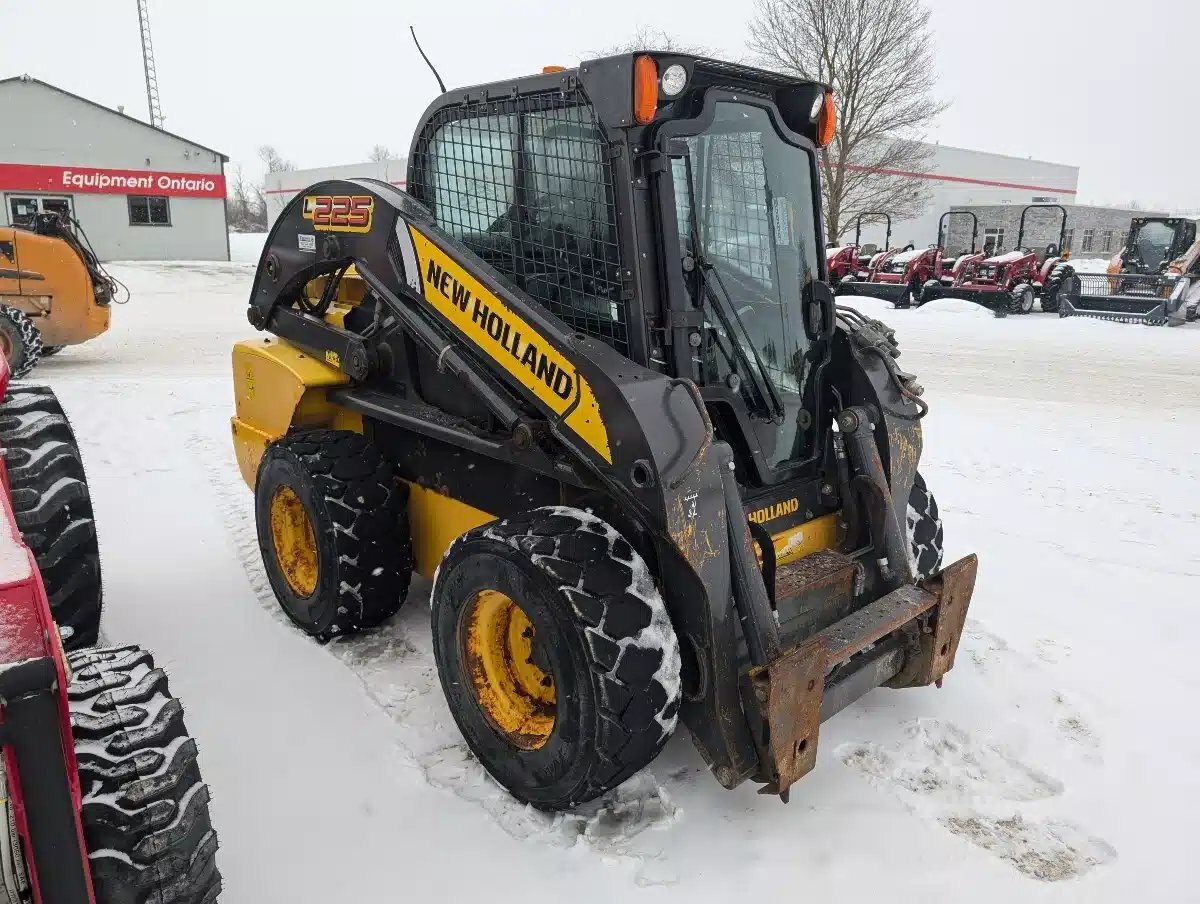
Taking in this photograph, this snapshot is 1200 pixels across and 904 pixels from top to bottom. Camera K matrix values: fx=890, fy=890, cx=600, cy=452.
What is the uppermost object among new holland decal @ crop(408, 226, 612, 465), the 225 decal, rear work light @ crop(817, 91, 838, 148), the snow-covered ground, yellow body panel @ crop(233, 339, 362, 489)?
rear work light @ crop(817, 91, 838, 148)

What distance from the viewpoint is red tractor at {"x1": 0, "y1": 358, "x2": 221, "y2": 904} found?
1.51 meters

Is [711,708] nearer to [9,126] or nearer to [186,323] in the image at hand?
[186,323]

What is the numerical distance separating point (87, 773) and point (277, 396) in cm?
293

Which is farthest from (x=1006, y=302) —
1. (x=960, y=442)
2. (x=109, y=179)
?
(x=109, y=179)

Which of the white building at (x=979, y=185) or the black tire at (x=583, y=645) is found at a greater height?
the white building at (x=979, y=185)

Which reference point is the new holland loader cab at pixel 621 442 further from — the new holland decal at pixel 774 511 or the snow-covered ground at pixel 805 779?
the snow-covered ground at pixel 805 779

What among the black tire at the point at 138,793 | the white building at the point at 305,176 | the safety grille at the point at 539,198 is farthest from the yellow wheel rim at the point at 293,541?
the white building at the point at 305,176

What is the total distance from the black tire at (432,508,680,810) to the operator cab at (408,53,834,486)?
0.70 metres

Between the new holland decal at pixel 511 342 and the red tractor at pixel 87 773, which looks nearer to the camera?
the red tractor at pixel 87 773

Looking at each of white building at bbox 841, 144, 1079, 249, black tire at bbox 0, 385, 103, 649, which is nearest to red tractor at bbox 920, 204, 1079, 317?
black tire at bbox 0, 385, 103, 649

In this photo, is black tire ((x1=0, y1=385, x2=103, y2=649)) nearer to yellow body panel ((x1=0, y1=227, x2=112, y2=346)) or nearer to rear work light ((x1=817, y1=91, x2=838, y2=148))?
rear work light ((x1=817, y1=91, x2=838, y2=148))

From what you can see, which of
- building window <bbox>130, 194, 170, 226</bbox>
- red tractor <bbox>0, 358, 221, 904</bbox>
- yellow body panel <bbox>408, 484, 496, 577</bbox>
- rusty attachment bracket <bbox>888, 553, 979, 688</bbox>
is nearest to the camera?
Result: red tractor <bbox>0, 358, 221, 904</bbox>

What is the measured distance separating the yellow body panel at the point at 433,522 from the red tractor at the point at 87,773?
1743mm

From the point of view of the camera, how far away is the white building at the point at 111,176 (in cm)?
2602
